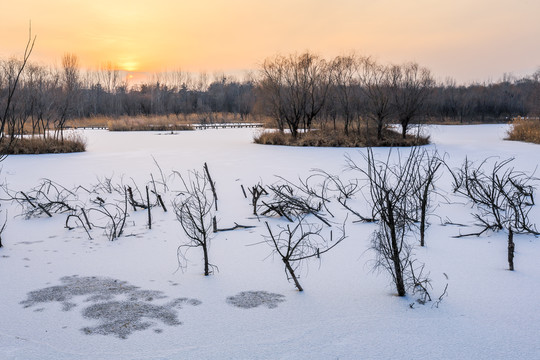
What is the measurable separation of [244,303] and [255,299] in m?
0.13

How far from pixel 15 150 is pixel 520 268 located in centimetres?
1760

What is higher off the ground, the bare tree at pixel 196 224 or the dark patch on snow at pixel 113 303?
the bare tree at pixel 196 224

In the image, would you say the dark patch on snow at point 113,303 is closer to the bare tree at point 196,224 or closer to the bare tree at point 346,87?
the bare tree at point 196,224

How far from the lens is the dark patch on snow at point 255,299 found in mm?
3439

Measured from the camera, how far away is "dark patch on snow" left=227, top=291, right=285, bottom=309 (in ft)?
11.3

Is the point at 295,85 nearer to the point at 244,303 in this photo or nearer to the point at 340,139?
the point at 340,139

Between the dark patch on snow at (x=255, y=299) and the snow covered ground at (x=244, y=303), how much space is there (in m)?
0.02

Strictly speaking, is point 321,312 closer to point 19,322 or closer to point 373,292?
point 373,292

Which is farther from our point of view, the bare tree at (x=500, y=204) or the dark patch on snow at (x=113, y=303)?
the bare tree at (x=500, y=204)

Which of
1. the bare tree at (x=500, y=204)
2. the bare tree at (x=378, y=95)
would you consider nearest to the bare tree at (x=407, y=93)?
the bare tree at (x=378, y=95)

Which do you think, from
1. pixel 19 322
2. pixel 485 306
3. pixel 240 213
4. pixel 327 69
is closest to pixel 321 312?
pixel 485 306

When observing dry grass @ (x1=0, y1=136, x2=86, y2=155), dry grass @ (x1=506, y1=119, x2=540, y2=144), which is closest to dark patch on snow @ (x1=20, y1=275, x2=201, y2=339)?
dry grass @ (x1=0, y1=136, x2=86, y2=155)

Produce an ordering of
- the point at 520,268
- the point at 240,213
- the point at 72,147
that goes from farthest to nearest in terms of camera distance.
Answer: the point at 72,147, the point at 240,213, the point at 520,268

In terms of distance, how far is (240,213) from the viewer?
681 centimetres
